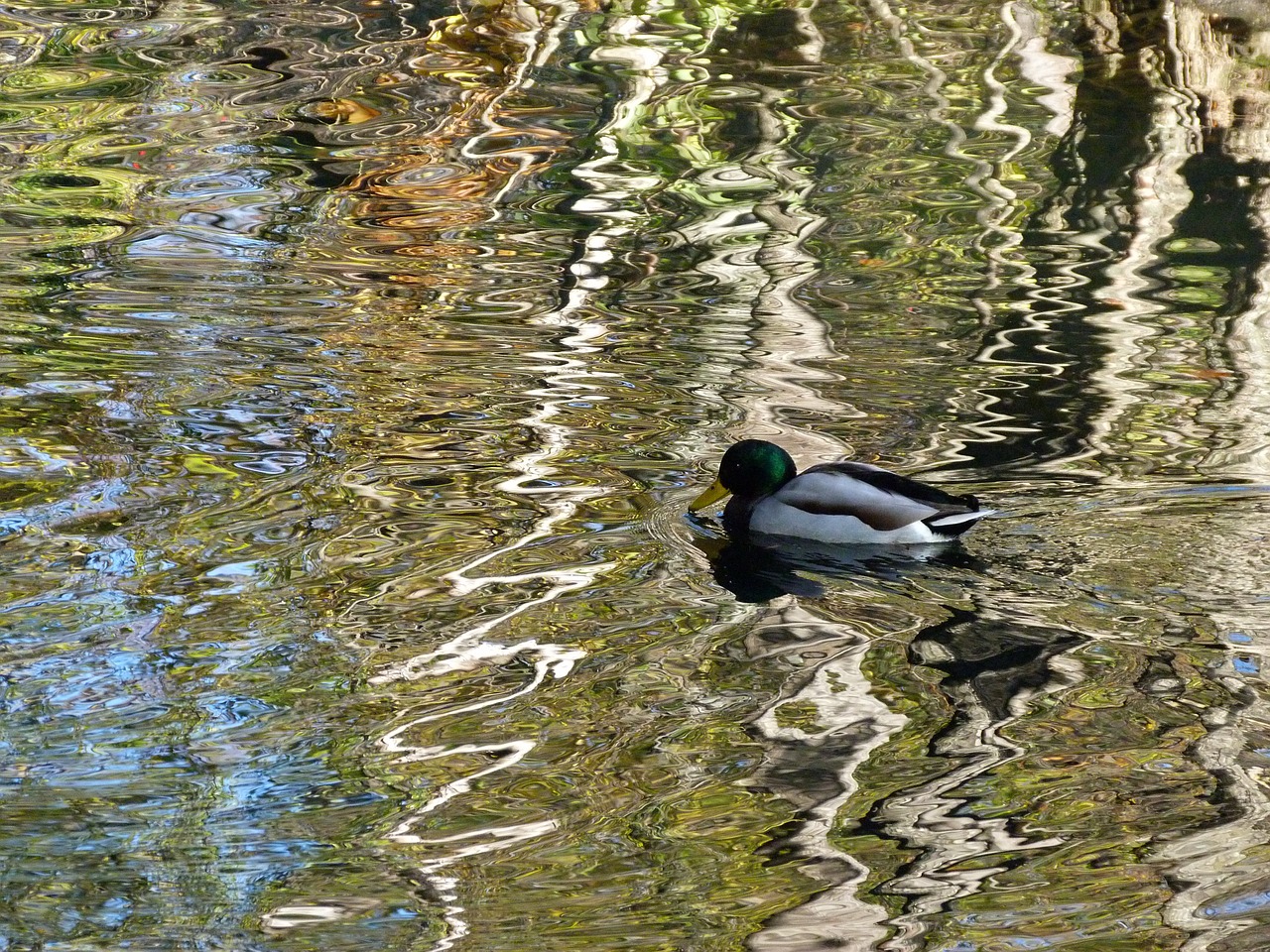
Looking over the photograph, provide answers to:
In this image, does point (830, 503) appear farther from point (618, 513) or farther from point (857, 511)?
point (618, 513)

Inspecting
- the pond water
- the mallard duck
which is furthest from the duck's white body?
the pond water

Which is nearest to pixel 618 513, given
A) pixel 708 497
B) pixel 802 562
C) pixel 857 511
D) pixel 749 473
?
pixel 708 497

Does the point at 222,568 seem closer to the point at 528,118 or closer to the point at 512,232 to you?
the point at 512,232

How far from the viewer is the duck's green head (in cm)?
680

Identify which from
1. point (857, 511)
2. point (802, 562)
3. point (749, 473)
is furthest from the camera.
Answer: point (749, 473)

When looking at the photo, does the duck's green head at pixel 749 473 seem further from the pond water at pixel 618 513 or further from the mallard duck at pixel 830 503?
the pond water at pixel 618 513

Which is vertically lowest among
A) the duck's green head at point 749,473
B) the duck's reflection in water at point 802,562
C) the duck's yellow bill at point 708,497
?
the duck's reflection in water at point 802,562

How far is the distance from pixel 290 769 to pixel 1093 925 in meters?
2.18

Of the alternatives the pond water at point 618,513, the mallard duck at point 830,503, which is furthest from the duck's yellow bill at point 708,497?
the pond water at point 618,513

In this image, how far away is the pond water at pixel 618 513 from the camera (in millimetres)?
4336

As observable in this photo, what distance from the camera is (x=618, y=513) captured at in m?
6.59

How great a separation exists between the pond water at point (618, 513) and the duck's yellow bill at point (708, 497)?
118mm

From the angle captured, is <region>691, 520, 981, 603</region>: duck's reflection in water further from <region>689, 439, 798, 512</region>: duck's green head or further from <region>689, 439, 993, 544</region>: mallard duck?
<region>689, 439, 798, 512</region>: duck's green head

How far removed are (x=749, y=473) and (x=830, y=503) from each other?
0.37 meters
